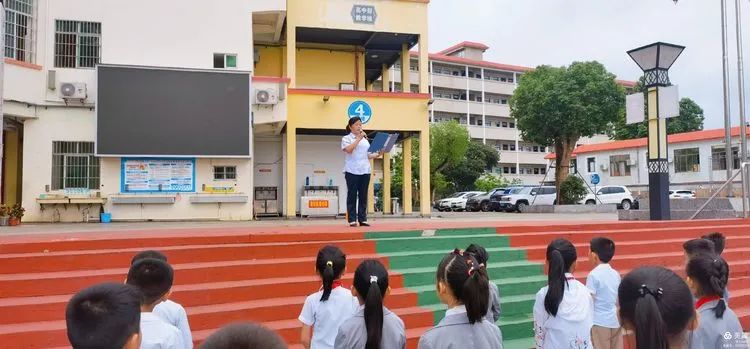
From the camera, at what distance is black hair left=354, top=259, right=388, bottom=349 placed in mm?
2801

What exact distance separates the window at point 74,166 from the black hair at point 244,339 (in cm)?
1375

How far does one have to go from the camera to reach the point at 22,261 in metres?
5.66

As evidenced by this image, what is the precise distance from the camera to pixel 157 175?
1387cm

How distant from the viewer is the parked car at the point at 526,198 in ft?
91.5

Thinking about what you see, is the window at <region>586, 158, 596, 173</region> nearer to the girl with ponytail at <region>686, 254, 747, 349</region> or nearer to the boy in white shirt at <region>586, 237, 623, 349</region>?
the boy in white shirt at <region>586, 237, 623, 349</region>

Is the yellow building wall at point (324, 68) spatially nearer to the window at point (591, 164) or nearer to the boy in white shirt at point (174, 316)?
the boy in white shirt at point (174, 316)

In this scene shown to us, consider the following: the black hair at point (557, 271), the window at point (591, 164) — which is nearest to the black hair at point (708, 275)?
the black hair at point (557, 271)

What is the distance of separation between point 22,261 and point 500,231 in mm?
5931

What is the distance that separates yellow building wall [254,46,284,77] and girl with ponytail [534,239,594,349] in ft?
50.5

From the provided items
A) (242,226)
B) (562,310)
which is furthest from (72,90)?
(562,310)

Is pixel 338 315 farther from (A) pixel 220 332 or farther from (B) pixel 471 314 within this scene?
(A) pixel 220 332

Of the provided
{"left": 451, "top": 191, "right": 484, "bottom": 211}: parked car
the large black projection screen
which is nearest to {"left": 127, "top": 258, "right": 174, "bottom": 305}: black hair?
the large black projection screen

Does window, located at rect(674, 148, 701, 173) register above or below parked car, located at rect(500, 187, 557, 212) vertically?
above

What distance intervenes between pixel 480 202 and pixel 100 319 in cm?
3064
